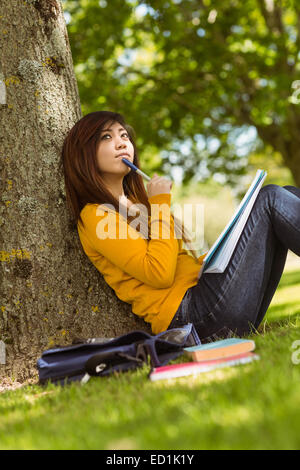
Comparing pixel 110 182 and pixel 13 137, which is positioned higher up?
pixel 13 137

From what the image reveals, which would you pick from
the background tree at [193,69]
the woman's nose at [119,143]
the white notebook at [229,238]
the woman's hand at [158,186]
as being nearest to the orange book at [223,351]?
the white notebook at [229,238]

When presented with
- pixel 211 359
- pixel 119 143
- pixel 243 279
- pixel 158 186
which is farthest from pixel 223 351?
pixel 119 143

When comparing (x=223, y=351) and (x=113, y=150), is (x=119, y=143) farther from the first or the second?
(x=223, y=351)

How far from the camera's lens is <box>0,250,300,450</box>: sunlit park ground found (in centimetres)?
135

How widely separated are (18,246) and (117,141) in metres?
0.94

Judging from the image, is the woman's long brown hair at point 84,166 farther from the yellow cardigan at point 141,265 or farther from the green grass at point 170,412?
the green grass at point 170,412

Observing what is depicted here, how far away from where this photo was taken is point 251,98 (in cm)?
939

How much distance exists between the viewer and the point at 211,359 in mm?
2227

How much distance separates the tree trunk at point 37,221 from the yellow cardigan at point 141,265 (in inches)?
6.1

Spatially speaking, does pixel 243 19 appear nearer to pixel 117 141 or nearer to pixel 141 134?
pixel 141 134

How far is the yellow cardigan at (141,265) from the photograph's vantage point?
272 cm
